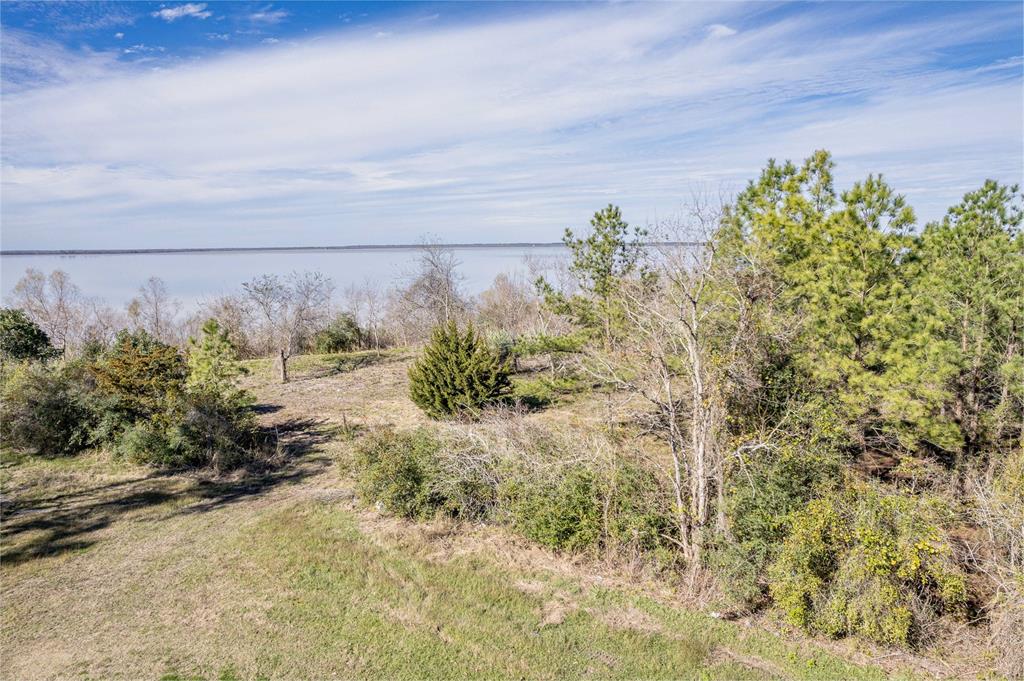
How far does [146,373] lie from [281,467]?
437cm

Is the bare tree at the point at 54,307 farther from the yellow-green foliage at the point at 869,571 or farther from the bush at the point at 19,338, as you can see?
the yellow-green foliage at the point at 869,571

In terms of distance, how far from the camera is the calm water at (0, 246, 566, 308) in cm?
4516

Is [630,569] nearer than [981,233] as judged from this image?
Yes

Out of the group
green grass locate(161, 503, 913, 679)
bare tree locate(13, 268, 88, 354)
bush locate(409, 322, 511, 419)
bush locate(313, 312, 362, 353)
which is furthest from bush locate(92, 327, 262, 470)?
bare tree locate(13, 268, 88, 354)

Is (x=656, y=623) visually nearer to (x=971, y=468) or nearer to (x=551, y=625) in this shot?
(x=551, y=625)

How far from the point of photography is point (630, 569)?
9312 millimetres

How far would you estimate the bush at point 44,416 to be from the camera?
15328 millimetres

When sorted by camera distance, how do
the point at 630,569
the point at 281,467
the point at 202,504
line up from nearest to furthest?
the point at 630,569 < the point at 202,504 < the point at 281,467

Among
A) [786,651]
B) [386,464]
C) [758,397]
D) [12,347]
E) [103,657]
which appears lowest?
[786,651]

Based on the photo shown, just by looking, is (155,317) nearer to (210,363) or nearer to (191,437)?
(210,363)

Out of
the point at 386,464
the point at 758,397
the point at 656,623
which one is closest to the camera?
the point at 656,623

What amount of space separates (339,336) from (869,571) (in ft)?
84.4

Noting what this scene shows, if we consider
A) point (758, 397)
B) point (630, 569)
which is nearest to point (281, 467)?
point (630, 569)

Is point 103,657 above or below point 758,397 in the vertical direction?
below
